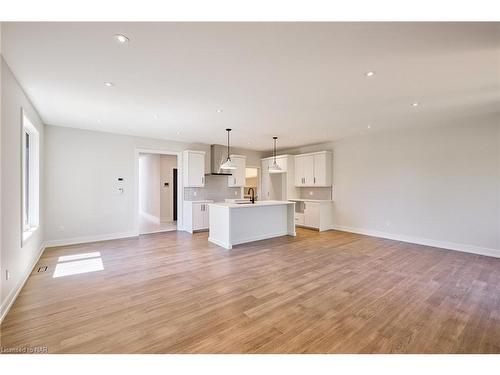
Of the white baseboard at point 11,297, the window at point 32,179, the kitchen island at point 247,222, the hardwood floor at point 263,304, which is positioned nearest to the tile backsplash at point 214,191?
the kitchen island at point 247,222

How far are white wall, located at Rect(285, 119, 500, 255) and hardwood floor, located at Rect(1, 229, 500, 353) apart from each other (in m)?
0.66

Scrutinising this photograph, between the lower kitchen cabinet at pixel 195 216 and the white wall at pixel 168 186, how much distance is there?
2341 millimetres

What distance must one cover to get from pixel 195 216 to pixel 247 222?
2.00 meters

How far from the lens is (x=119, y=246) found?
5000 mm

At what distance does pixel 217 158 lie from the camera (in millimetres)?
7301

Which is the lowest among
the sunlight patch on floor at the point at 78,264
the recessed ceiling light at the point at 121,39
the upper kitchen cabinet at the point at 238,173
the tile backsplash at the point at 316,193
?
the sunlight patch on floor at the point at 78,264

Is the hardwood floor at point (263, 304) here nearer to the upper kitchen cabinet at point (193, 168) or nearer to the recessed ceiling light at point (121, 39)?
the recessed ceiling light at point (121, 39)

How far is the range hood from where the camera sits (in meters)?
7.30

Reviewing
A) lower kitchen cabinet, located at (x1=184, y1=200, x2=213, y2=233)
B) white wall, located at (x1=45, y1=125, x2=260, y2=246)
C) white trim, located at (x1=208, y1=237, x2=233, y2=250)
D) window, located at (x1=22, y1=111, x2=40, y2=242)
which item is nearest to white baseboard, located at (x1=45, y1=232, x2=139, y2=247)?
white wall, located at (x1=45, y1=125, x2=260, y2=246)

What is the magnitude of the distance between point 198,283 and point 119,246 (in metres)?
2.87

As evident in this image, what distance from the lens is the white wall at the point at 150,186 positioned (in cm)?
Result: 881

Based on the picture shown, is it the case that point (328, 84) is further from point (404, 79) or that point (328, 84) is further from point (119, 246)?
point (119, 246)

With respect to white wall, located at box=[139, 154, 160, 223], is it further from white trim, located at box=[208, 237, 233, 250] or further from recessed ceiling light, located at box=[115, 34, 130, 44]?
recessed ceiling light, located at box=[115, 34, 130, 44]
